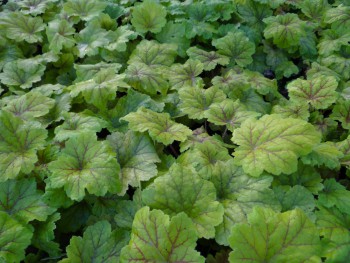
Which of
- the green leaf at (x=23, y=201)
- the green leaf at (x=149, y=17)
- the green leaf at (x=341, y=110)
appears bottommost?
the green leaf at (x=23, y=201)

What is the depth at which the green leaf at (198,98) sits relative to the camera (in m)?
2.64

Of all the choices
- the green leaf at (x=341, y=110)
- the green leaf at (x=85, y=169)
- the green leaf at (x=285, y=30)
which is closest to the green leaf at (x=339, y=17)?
the green leaf at (x=285, y=30)

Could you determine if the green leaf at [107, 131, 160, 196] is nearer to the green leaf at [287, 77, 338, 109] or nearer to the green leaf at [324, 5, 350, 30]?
the green leaf at [287, 77, 338, 109]

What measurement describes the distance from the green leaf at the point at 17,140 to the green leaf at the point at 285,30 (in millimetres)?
2259

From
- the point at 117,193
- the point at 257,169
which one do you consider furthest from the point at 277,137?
the point at 117,193

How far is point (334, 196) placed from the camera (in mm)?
2139

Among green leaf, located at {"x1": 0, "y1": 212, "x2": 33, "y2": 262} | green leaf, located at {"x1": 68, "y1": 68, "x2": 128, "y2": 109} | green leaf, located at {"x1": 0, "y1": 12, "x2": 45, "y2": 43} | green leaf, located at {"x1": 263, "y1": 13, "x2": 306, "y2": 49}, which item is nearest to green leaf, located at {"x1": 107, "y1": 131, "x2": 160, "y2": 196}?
green leaf, located at {"x1": 68, "y1": 68, "x2": 128, "y2": 109}

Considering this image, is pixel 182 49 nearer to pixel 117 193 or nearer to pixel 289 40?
pixel 289 40

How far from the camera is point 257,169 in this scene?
2.03m

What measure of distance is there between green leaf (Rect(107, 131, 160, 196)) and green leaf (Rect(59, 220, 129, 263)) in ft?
0.86

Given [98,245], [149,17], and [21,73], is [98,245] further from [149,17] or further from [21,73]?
[149,17]

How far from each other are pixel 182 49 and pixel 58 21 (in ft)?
4.00

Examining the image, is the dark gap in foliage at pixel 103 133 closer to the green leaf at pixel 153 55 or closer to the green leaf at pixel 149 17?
the green leaf at pixel 153 55

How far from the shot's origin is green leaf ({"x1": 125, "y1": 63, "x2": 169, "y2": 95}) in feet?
9.38
